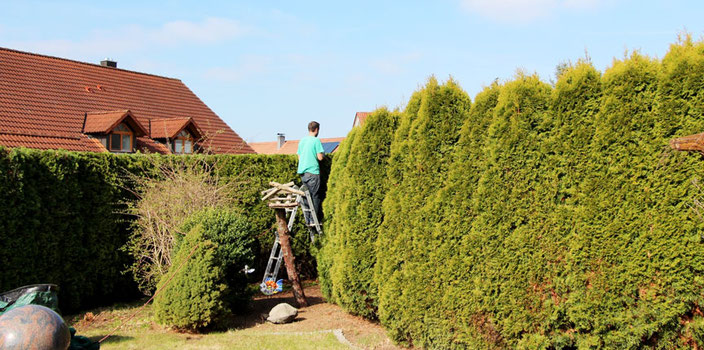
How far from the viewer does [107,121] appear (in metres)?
21.2

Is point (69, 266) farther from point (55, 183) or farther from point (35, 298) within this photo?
point (35, 298)

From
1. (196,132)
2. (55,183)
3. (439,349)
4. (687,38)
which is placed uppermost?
(196,132)

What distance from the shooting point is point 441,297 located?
648cm

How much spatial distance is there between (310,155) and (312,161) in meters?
0.11

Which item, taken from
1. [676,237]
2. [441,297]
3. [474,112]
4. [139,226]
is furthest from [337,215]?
[676,237]

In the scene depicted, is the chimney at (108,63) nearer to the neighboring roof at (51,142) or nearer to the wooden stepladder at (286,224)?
the neighboring roof at (51,142)

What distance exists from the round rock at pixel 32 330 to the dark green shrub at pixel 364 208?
3.96 metres

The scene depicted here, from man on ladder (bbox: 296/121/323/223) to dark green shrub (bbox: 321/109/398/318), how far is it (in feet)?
5.65

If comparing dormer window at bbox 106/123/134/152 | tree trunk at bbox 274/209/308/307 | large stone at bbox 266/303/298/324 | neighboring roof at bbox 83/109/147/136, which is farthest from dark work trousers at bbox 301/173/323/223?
dormer window at bbox 106/123/134/152

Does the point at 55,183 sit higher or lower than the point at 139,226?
higher

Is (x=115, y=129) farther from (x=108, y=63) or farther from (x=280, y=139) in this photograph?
(x=280, y=139)

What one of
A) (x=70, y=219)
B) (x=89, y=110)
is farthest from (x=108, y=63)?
(x=70, y=219)

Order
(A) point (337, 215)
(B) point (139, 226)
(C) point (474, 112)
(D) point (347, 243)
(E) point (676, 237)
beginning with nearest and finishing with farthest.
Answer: (E) point (676, 237)
(C) point (474, 112)
(D) point (347, 243)
(A) point (337, 215)
(B) point (139, 226)

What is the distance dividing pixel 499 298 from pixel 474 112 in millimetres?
2020
